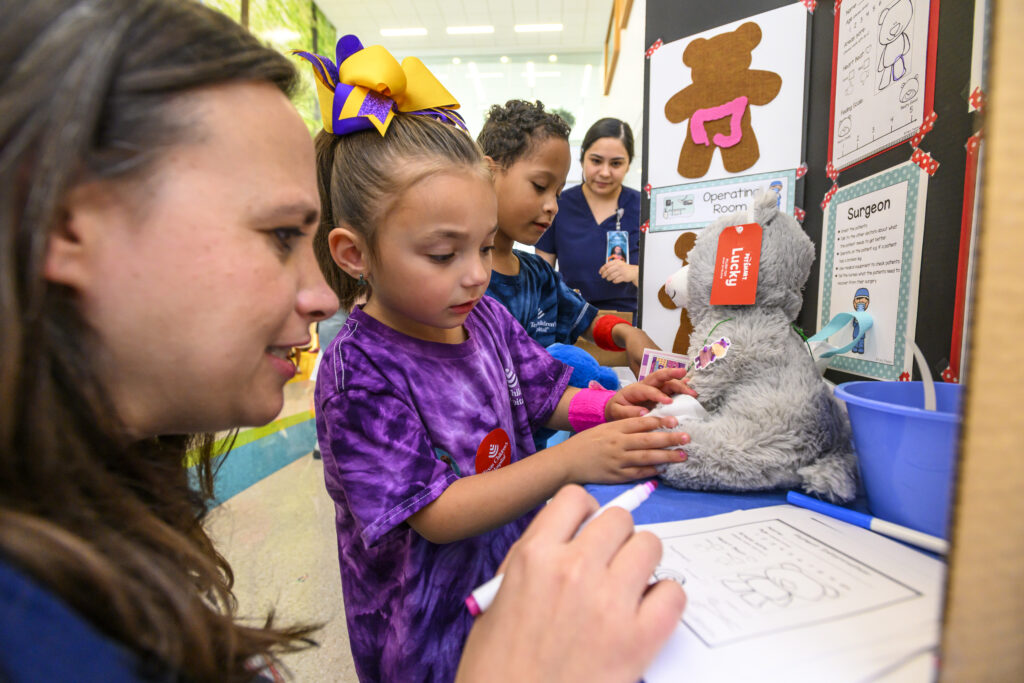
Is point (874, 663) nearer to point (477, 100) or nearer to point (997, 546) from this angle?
point (997, 546)

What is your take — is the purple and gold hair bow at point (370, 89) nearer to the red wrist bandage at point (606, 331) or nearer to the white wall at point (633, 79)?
the red wrist bandage at point (606, 331)

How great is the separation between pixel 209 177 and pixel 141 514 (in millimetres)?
232

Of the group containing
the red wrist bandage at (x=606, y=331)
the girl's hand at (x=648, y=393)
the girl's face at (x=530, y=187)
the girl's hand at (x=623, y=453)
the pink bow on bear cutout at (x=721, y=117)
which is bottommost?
the girl's hand at (x=623, y=453)

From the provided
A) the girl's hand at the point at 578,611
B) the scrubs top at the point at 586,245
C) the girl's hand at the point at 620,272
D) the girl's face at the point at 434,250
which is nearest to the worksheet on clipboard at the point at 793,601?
the girl's hand at the point at 578,611

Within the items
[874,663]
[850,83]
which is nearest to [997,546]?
[874,663]

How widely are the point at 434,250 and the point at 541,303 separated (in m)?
0.66

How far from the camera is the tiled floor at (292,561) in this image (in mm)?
1158

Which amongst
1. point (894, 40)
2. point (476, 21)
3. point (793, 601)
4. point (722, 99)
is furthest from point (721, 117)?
point (476, 21)

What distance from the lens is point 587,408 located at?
33.3 inches

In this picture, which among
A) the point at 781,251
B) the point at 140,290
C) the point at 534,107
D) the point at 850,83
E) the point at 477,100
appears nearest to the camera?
the point at 140,290

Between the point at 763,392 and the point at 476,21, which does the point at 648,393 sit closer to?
the point at 763,392

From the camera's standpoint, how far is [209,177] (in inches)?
13.5

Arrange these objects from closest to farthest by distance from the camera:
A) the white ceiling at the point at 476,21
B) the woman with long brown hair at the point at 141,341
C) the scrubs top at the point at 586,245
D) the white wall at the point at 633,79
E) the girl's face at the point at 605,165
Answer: the woman with long brown hair at the point at 141,341
the scrubs top at the point at 586,245
the girl's face at the point at 605,165
the white wall at the point at 633,79
the white ceiling at the point at 476,21

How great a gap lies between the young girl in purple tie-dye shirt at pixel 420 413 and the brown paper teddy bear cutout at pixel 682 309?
0.45 meters
